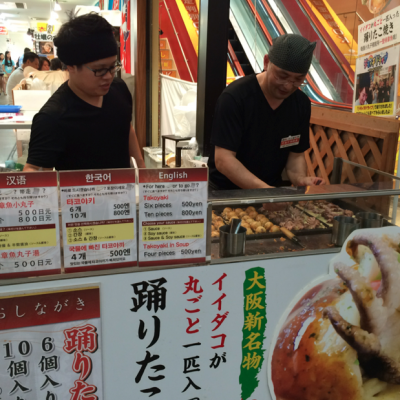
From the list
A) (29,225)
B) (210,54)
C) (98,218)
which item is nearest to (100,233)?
(98,218)

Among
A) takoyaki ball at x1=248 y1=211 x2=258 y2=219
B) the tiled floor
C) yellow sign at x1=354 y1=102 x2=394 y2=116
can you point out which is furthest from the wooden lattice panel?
the tiled floor

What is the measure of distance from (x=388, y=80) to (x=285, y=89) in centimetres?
130

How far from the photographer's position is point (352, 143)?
2.87m

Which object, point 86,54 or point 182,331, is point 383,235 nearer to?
point 182,331

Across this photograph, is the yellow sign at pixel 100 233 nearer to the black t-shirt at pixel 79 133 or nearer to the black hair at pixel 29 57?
the black t-shirt at pixel 79 133

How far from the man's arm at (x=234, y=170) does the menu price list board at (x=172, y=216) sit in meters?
0.66

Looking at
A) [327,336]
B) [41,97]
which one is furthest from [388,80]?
[41,97]

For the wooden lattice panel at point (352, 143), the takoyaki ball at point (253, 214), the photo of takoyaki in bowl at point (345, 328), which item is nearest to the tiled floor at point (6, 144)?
the wooden lattice panel at point (352, 143)

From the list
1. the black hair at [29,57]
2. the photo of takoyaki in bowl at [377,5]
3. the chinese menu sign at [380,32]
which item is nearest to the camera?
the chinese menu sign at [380,32]

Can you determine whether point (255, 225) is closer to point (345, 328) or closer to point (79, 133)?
point (345, 328)

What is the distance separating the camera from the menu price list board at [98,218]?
3.88 feet

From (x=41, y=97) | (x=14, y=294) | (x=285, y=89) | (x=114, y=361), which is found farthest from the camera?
(x=41, y=97)

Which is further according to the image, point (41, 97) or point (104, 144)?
point (41, 97)

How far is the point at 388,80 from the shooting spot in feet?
9.26
